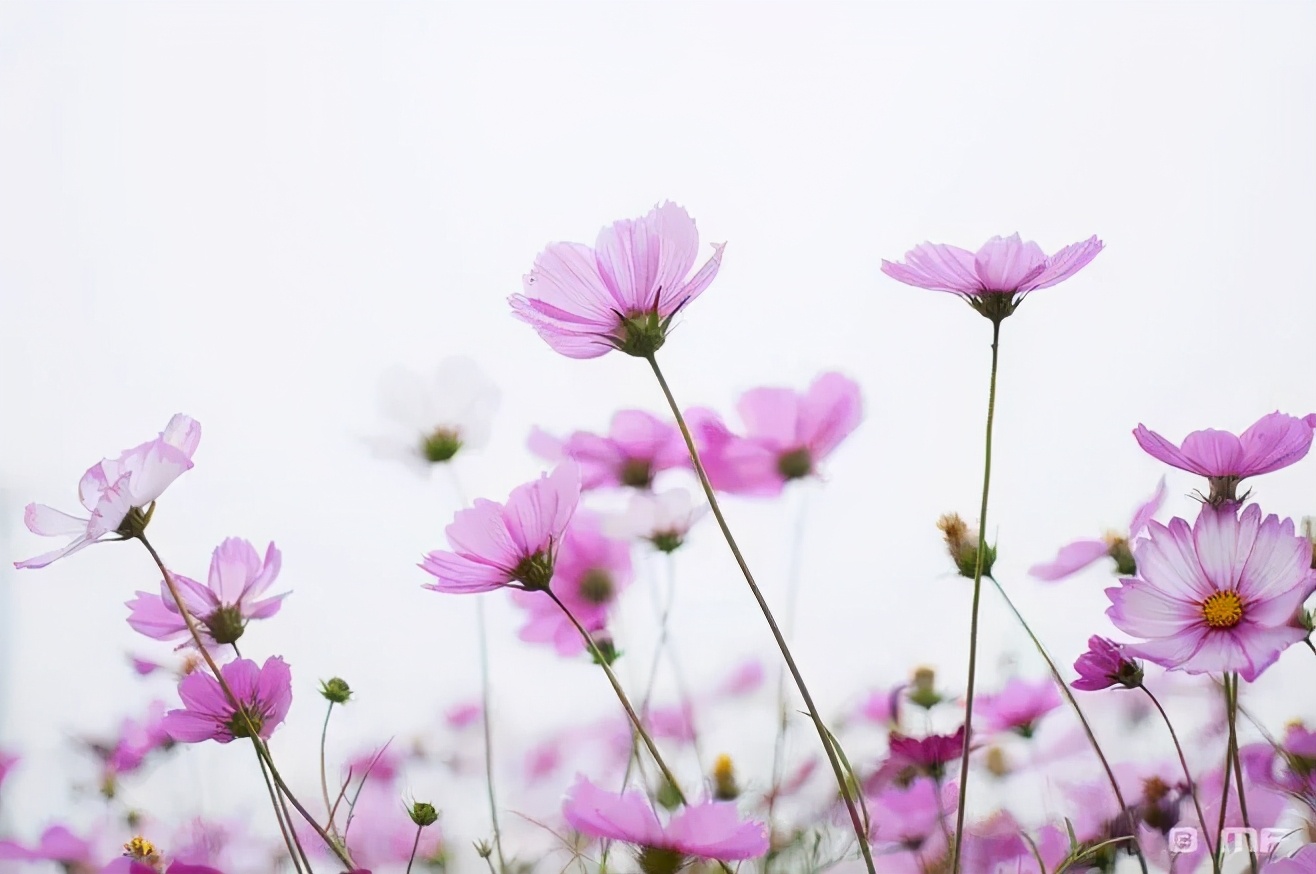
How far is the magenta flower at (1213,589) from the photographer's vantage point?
44 cm

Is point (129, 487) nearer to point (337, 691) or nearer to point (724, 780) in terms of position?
point (337, 691)

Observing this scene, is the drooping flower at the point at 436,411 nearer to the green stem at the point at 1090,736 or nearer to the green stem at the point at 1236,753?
the green stem at the point at 1090,736

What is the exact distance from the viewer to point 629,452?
0.60 m

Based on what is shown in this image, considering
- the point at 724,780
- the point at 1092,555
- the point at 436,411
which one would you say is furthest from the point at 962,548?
the point at 436,411

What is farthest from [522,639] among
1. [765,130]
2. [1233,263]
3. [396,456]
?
[1233,263]

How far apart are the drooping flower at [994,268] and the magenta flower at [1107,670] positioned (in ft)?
0.55

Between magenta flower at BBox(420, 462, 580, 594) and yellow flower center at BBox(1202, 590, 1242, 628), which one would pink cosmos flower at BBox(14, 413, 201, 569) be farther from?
yellow flower center at BBox(1202, 590, 1242, 628)

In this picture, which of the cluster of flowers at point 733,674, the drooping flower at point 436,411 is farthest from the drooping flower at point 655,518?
the drooping flower at point 436,411

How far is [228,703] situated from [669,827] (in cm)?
22

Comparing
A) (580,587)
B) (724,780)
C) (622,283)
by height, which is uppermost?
(622,283)

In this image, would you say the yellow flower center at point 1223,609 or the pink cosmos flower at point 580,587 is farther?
the pink cosmos flower at point 580,587

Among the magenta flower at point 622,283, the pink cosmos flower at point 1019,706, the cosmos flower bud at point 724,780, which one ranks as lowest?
the cosmos flower bud at point 724,780

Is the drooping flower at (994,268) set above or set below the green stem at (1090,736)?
above

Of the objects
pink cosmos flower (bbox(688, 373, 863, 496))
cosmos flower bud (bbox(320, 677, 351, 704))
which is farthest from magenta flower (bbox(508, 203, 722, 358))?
cosmos flower bud (bbox(320, 677, 351, 704))
